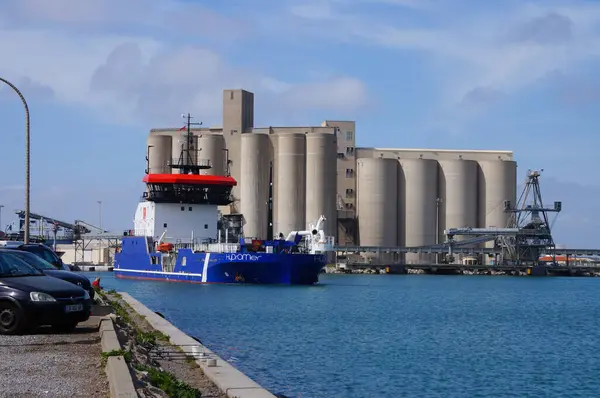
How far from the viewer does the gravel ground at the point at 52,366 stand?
938 cm

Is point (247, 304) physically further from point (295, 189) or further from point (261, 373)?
point (295, 189)

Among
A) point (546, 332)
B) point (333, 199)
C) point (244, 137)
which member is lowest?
point (546, 332)

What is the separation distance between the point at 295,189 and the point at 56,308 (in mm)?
82654

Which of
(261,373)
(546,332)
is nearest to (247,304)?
(546,332)

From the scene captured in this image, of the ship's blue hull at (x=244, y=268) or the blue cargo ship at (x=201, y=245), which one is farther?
the blue cargo ship at (x=201, y=245)

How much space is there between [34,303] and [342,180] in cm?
9510

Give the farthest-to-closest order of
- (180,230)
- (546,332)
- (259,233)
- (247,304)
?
(259,233), (180,230), (247,304), (546,332)

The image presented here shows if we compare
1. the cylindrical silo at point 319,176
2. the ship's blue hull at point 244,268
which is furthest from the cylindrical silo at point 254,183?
the ship's blue hull at point 244,268

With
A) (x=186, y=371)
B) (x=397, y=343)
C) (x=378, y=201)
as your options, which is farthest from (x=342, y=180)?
(x=186, y=371)

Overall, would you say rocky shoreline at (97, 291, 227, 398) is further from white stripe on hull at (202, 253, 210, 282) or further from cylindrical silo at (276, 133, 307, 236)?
cylindrical silo at (276, 133, 307, 236)

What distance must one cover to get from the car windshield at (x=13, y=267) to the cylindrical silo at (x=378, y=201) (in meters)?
86.4

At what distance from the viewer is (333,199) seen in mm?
98375

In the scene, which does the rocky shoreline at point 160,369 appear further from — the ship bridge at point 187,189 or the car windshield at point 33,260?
the ship bridge at point 187,189

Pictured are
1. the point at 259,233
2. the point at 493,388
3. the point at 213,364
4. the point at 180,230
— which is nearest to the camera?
the point at 213,364
